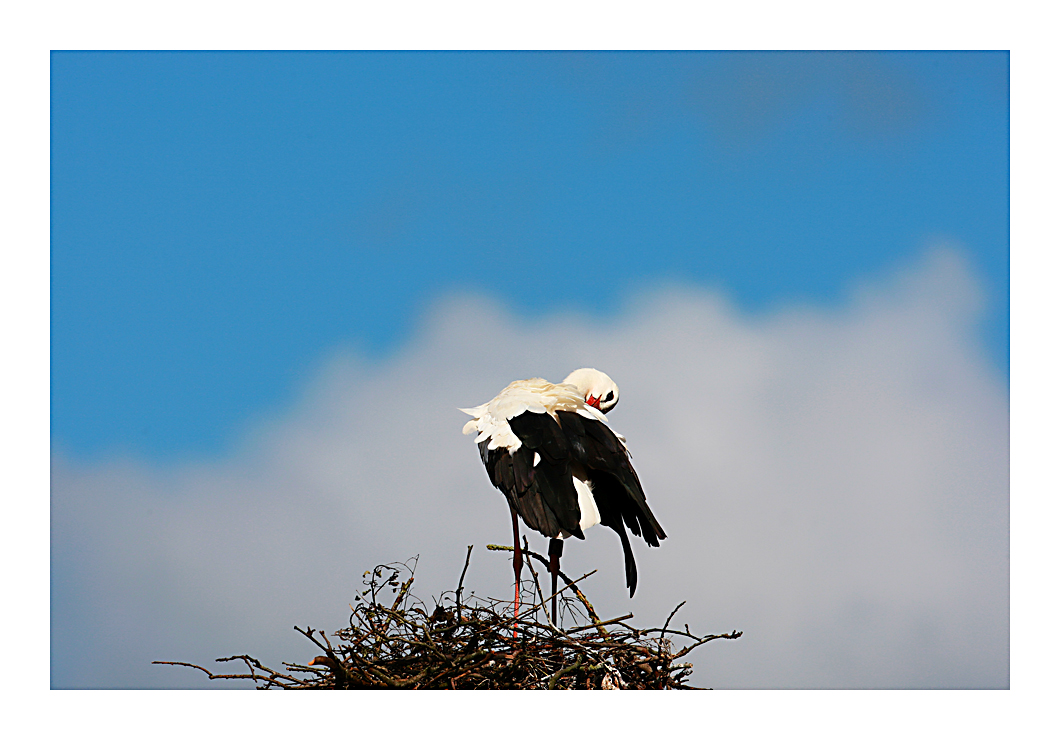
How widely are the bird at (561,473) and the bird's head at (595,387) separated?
0.62ft

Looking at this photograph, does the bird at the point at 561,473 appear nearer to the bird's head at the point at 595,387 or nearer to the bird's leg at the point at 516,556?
the bird's leg at the point at 516,556

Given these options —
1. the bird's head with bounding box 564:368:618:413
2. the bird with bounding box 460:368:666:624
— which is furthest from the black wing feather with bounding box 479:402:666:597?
the bird's head with bounding box 564:368:618:413

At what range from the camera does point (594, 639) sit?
191cm

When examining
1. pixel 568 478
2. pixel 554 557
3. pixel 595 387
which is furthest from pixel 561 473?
pixel 595 387

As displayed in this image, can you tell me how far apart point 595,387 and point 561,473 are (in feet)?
1.52

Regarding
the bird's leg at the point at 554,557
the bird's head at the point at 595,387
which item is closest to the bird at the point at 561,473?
the bird's leg at the point at 554,557

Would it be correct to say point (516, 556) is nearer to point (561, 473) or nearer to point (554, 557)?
point (554, 557)

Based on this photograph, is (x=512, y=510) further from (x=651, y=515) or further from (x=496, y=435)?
(x=651, y=515)

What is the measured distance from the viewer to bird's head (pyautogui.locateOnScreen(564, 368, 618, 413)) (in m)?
2.68

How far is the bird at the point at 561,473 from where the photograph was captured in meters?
2.25

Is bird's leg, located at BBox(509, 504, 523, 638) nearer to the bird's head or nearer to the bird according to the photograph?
the bird

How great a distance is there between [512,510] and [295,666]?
68 centimetres
